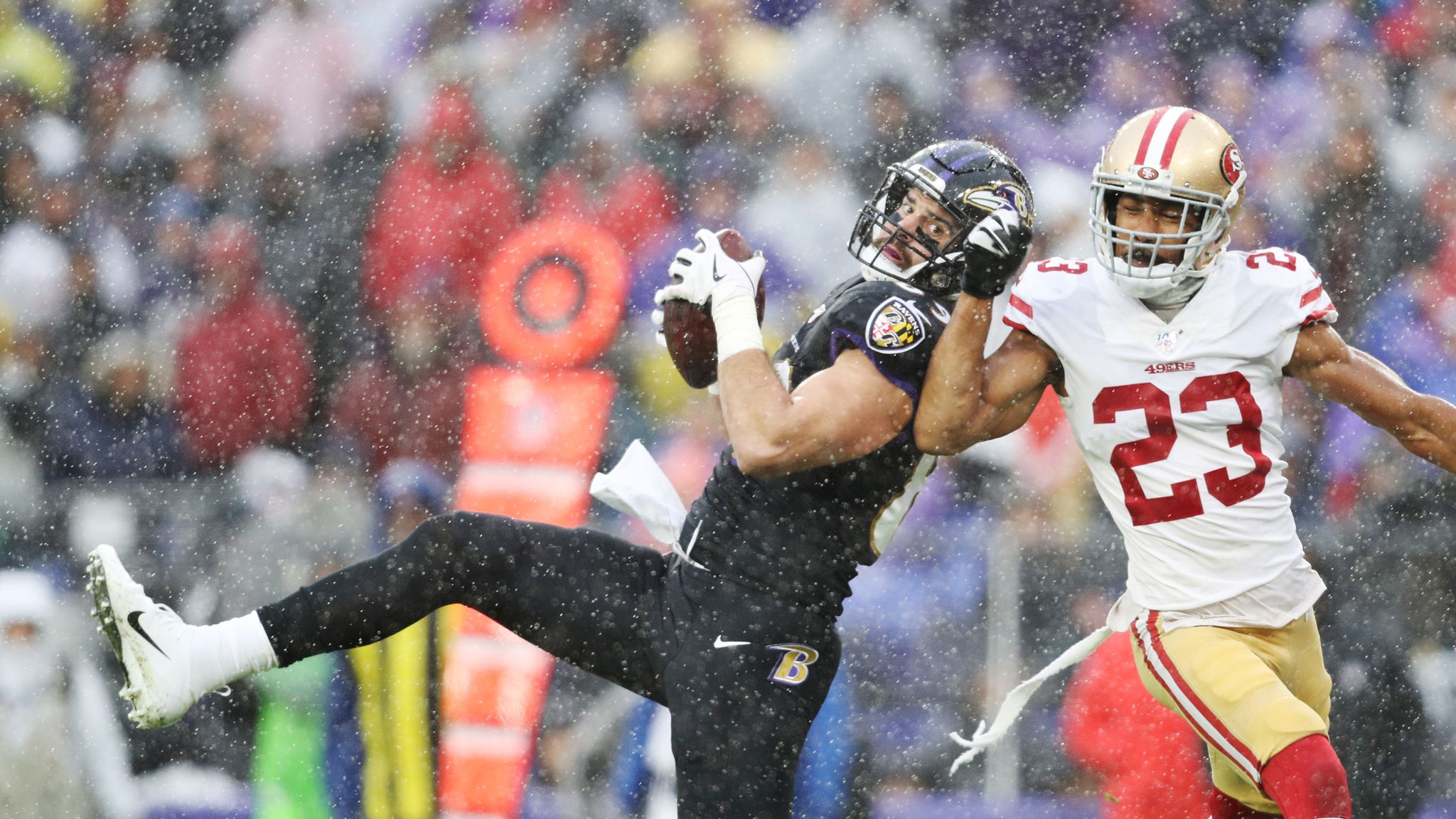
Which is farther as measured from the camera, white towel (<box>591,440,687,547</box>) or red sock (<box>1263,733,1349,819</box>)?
white towel (<box>591,440,687,547</box>)

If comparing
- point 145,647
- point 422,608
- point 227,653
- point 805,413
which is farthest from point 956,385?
point 145,647

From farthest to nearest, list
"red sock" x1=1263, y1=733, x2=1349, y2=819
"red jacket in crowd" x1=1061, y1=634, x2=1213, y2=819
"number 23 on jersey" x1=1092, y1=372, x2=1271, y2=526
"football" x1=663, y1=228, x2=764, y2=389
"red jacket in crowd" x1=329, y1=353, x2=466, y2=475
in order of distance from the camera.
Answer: "red jacket in crowd" x1=329, y1=353, x2=466, y2=475, "red jacket in crowd" x1=1061, y1=634, x2=1213, y2=819, "football" x1=663, y1=228, x2=764, y2=389, "number 23 on jersey" x1=1092, y1=372, x2=1271, y2=526, "red sock" x1=1263, y1=733, x2=1349, y2=819

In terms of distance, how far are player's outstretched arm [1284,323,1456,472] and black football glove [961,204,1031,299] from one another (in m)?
0.53

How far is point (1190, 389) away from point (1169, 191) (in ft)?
1.06

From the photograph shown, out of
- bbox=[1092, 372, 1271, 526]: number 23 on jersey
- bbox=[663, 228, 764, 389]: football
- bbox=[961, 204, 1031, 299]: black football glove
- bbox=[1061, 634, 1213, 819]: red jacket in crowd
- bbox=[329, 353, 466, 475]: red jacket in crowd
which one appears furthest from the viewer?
bbox=[329, 353, 466, 475]: red jacket in crowd

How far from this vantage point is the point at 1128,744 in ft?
12.9

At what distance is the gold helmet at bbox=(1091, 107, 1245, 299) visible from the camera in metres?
2.24

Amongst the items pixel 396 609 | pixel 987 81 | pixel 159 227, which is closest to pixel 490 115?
pixel 159 227

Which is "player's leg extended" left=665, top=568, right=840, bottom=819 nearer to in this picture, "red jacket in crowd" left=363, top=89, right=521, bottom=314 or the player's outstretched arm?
the player's outstretched arm

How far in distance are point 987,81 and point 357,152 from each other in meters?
1.95

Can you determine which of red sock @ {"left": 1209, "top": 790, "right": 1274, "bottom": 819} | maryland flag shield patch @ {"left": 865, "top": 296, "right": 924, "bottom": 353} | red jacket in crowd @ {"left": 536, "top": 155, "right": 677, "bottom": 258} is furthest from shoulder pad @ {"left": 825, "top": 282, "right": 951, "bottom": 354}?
red jacket in crowd @ {"left": 536, "top": 155, "right": 677, "bottom": 258}

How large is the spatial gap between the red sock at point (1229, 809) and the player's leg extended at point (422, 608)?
3.48 ft

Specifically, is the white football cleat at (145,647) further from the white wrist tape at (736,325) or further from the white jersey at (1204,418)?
the white jersey at (1204,418)

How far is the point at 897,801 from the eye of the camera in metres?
3.89
